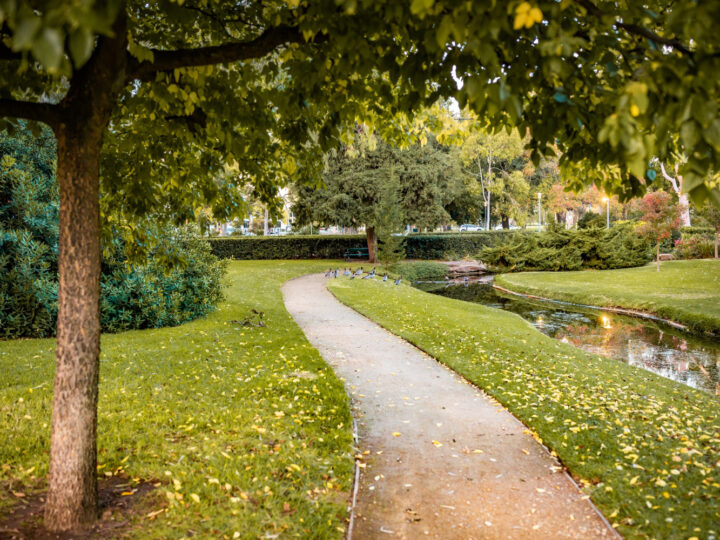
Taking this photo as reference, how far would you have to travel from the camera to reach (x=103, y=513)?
12.8 ft

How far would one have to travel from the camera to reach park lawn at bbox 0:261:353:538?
402 cm

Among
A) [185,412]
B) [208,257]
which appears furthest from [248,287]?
[185,412]

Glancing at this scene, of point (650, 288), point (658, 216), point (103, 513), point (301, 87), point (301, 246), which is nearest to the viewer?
point (103, 513)

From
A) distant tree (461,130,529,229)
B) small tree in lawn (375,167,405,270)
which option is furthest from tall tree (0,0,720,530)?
distant tree (461,130,529,229)

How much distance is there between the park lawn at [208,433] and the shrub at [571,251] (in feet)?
80.9

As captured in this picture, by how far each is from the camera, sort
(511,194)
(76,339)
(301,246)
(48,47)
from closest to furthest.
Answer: (48,47) < (76,339) < (301,246) < (511,194)

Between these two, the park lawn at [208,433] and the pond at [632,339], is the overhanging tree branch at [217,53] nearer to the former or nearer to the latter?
the park lawn at [208,433]

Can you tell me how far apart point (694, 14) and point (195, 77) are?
369cm

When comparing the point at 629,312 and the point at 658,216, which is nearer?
the point at 629,312

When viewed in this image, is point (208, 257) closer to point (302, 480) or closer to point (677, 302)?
point (302, 480)

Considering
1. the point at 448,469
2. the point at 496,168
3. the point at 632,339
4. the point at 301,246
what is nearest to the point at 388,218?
the point at 301,246

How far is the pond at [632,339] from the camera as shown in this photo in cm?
1073

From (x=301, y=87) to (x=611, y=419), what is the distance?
17.3ft

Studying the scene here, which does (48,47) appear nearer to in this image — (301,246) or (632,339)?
(632,339)
